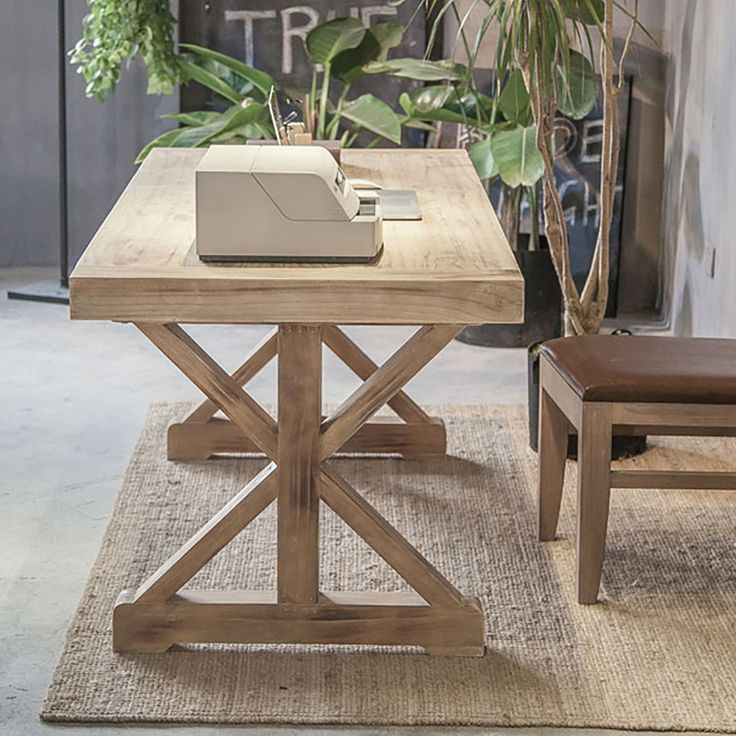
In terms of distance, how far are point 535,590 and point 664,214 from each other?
2.78 metres

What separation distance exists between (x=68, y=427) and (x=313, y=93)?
1.68 meters

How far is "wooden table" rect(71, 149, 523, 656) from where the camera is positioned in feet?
8.29

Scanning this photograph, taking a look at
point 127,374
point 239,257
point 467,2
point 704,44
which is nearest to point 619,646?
point 239,257

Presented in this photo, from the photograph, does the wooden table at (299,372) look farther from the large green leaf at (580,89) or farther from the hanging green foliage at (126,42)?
the hanging green foliage at (126,42)

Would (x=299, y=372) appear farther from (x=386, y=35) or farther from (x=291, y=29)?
(x=291, y=29)

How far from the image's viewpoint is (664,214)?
5625 millimetres

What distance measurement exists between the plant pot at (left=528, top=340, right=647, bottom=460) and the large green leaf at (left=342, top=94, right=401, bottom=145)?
49.3 inches

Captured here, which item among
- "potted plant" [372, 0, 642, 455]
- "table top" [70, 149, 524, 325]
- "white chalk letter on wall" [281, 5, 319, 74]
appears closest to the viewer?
"table top" [70, 149, 524, 325]

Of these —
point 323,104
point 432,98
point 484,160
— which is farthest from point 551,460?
point 323,104

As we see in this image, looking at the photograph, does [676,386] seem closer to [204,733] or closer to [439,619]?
[439,619]

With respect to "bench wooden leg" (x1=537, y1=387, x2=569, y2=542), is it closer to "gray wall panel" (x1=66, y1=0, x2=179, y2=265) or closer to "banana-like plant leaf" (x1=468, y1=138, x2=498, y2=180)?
"banana-like plant leaf" (x1=468, y1=138, x2=498, y2=180)

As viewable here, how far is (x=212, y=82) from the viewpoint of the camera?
17.4 feet

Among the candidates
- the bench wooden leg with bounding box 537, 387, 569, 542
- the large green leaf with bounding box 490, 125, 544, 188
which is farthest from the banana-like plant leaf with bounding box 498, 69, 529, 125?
the bench wooden leg with bounding box 537, 387, 569, 542

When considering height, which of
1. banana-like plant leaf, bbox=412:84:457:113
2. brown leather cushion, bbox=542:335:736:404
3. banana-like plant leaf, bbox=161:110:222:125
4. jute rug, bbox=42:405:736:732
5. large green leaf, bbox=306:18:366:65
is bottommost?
jute rug, bbox=42:405:736:732
